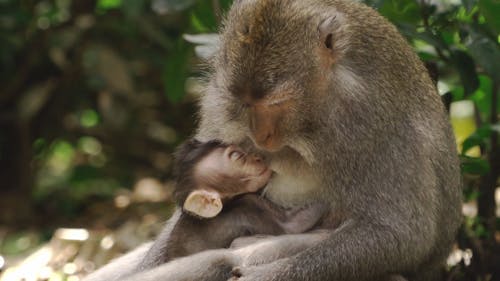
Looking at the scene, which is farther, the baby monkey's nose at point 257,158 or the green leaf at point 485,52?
the green leaf at point 485,52

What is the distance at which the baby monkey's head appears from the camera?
16.3ft

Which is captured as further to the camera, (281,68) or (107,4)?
(107,4)

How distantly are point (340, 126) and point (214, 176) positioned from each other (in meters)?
0.77

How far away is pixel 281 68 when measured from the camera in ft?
14.5

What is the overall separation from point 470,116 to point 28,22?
172 inches

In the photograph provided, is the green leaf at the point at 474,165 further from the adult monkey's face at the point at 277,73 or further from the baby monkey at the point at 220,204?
the adult monkey's face at the point at 277,73

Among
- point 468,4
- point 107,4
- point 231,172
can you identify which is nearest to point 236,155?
point 231,172

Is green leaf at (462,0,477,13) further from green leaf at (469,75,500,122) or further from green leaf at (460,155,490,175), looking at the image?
green leaf at (469,75,500,122)

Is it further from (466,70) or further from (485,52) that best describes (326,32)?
(466,70)

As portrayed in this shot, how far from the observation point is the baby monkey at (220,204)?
497 centimetres

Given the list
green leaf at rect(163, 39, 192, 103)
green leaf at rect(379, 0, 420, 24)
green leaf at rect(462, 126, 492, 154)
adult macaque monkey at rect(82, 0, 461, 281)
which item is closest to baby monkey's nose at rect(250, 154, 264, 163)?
adult macaque monkey at rect(82, 0, 461, 281)

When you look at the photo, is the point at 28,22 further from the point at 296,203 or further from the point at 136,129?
the point at 296,203

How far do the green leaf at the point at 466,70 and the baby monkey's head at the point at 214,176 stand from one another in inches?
54.8

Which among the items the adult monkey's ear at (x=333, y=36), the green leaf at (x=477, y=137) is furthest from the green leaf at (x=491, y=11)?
the adult monkey's ear at (x=333, y=36)
